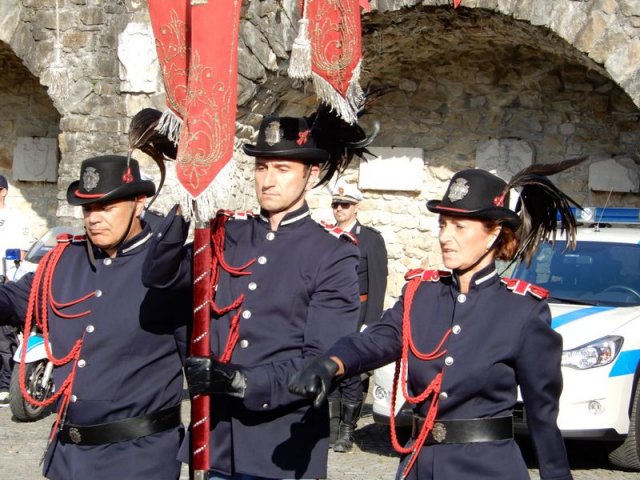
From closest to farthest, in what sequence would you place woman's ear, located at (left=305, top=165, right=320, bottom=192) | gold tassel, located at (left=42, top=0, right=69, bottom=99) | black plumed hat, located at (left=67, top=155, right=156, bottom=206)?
woman's ear, located at (left=305, top=165, right=320, bottom=192) < black plumed hat, located at (left=67, top=155, right=156, bottom=206) < gold tassel, located at (left=42, top=0, right=69, bottom=99)

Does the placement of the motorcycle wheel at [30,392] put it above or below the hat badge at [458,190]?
below

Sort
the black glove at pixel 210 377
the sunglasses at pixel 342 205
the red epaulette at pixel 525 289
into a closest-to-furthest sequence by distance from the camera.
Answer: the black glove at pixel 210 377
the red epaulette at pixel 525 289
the sunglasses at pixel 342 205

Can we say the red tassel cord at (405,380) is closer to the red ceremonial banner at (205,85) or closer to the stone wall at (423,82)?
the red ceremonial banner at (205,85)

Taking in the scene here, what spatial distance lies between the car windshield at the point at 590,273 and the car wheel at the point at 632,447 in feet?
2.52

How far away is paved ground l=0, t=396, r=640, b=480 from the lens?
7094 mm

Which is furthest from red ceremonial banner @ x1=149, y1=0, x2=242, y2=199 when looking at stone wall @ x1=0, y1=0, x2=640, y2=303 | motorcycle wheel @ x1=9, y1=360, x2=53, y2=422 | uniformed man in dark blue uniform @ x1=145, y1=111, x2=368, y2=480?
stone wall @ x1=0, y1=0, x2=640, y2=303

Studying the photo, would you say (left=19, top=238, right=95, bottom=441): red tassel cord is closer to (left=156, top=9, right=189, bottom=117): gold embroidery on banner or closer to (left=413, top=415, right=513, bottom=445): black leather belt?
(left=156, top=9, right=189, bottom=117): gold embroidery on banner

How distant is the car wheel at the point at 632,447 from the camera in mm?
7113

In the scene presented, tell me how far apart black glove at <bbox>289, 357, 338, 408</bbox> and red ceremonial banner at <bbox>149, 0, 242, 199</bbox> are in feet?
2.18

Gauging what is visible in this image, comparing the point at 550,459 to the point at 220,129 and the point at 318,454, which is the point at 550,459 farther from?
the point at 220,129

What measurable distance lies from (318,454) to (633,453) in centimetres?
407

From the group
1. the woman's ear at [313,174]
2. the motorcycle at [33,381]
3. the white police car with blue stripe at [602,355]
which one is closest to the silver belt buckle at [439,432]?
the woman's ear at [313,174]

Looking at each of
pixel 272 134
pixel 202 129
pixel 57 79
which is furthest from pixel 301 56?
pixel 57 79

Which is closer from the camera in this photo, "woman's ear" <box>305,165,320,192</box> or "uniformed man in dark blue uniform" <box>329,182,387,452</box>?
"woman's ear" <box>305,165,320,192</box>
